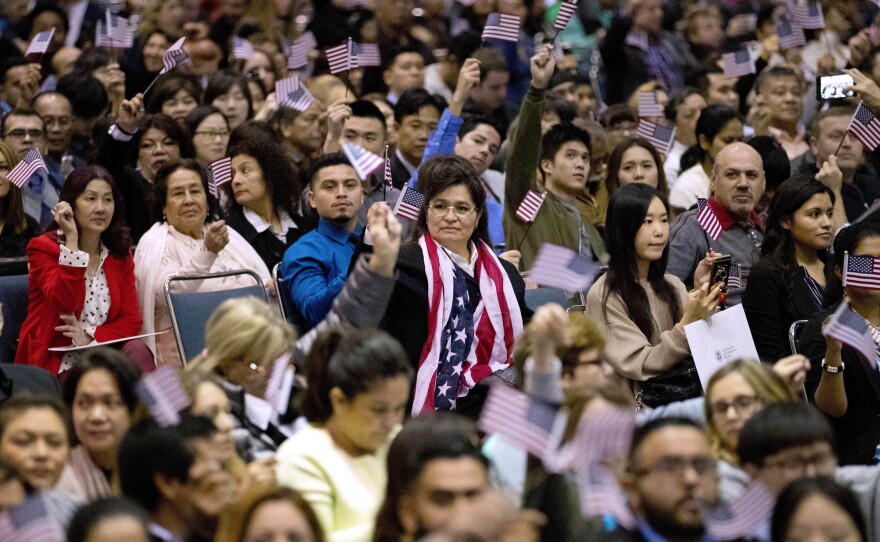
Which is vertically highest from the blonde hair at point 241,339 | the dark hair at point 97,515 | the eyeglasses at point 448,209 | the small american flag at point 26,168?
the small american flag at point 26,168

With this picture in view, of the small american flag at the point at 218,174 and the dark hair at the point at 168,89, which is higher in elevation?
the dark hair at the point at 168,89

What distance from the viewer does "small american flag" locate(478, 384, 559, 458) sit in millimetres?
3758

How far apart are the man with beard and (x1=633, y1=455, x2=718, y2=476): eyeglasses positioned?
2141 millimetres

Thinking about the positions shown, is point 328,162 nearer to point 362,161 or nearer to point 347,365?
point 362,161

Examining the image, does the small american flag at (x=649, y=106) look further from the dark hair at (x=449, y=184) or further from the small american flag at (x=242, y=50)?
the dark hair at (x=449, y=184)

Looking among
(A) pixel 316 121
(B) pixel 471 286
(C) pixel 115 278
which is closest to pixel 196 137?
(A) pixel 316 121

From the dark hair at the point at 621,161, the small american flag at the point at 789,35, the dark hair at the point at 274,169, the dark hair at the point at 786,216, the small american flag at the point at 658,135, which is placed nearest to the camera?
the dark hair at the point at 786,216

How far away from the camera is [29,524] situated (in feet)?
11.0

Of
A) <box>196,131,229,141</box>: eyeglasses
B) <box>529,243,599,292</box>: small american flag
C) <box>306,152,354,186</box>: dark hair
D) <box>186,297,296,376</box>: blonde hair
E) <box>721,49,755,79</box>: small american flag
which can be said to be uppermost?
<box>196,131,229,141</box>: eyeglasses

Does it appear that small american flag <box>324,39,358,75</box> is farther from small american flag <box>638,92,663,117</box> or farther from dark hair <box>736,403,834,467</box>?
dark hair <box>736,403,834,467</box>

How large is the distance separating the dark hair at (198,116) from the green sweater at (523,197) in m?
1.77


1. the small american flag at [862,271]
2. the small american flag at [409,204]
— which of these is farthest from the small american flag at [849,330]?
the small american flag at [409,204]

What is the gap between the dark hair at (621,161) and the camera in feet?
24.5

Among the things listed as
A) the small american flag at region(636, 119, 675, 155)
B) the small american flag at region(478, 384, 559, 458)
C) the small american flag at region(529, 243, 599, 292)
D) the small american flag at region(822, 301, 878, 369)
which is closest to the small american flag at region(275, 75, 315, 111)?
the small american flag at region(636, 119, 675, 155)
